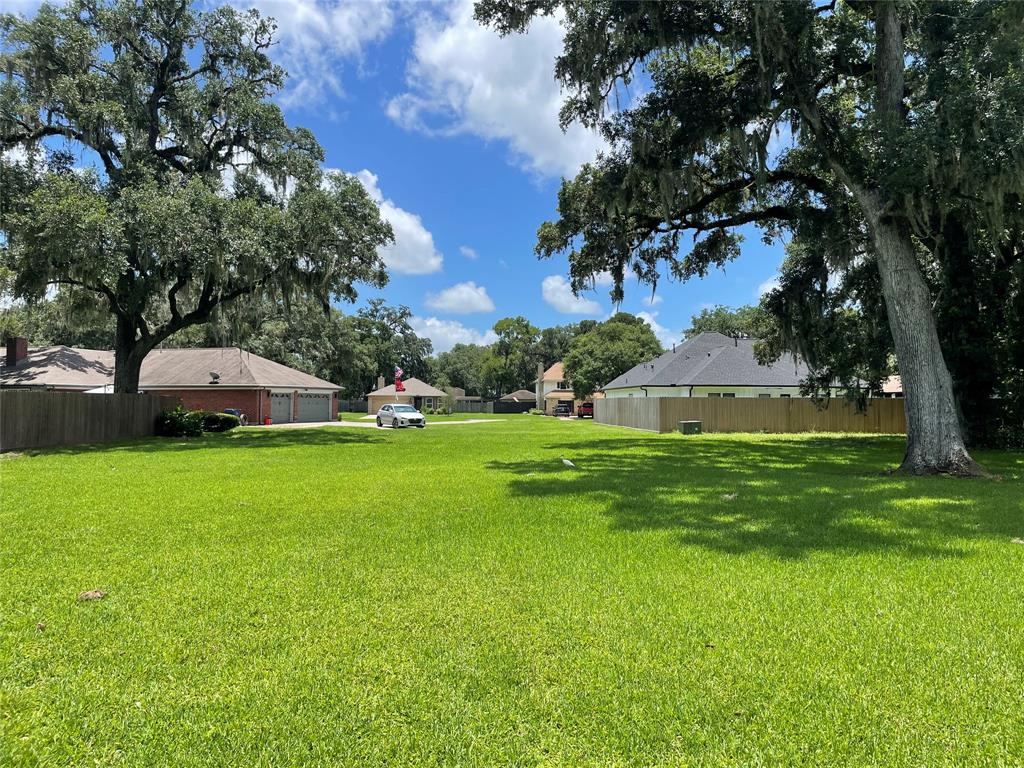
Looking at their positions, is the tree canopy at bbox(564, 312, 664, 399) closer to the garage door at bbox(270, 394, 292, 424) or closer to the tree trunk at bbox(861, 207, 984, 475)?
the garage door at bbox(270, 394, 292, 424)

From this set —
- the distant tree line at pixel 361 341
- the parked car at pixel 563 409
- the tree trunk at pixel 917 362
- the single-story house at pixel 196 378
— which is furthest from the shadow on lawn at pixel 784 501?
the parked car at pixel 563 409

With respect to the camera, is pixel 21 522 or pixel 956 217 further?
pixel 956 217

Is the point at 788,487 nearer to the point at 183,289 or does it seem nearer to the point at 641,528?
the point at 641,528

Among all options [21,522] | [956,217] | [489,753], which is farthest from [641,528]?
[956,217]

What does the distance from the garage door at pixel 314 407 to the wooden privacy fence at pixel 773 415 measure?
2295 cm

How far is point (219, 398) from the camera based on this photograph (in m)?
32.1

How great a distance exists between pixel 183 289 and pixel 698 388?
23.4 metres

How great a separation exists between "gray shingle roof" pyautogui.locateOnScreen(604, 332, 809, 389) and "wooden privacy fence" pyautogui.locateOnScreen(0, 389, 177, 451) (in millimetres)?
24041

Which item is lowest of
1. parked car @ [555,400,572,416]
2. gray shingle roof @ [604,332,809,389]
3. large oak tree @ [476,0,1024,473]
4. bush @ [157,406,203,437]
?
bush @ [157,406,203,437]

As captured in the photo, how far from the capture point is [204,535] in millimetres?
5742

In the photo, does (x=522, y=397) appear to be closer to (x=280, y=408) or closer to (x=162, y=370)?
(x=280, y=408)

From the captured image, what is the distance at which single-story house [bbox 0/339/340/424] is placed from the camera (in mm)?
26391

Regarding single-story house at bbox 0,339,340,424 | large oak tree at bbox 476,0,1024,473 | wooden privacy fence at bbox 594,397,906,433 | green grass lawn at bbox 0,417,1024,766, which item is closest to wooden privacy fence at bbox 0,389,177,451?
single-story house at bbox 0,339,340,424

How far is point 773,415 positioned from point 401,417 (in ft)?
62.6
